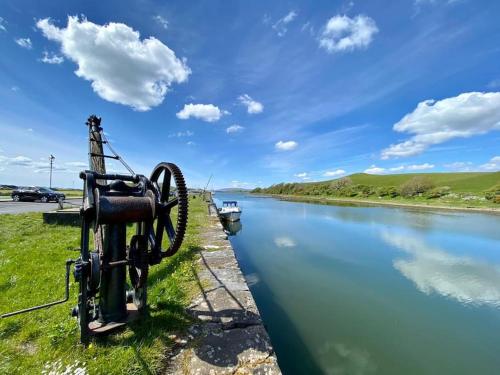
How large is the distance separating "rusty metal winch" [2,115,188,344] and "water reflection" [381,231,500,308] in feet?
24.2

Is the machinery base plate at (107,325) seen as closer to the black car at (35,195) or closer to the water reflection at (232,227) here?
the water reflection at (232,227)

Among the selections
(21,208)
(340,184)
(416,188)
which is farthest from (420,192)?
(21,208)

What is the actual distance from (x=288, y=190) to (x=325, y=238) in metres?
112

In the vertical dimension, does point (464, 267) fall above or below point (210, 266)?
below

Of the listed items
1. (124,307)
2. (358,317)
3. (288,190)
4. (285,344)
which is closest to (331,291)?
(358,317)

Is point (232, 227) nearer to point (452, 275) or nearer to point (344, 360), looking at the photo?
point (452, 275)

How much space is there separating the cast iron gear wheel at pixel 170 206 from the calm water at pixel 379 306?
2816 millimetres

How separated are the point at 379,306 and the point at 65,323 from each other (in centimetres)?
635

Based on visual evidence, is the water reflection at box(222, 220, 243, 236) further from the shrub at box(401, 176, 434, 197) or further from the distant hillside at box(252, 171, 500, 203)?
the shrub at box(401, 176, 434, 197)

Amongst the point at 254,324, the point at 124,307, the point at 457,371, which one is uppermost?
the point at 124,307

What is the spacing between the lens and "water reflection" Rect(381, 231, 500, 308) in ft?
22.2

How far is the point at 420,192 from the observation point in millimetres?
60281

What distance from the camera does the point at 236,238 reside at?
15539mm

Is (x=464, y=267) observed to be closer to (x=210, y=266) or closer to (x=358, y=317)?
(x=358, y=317)
